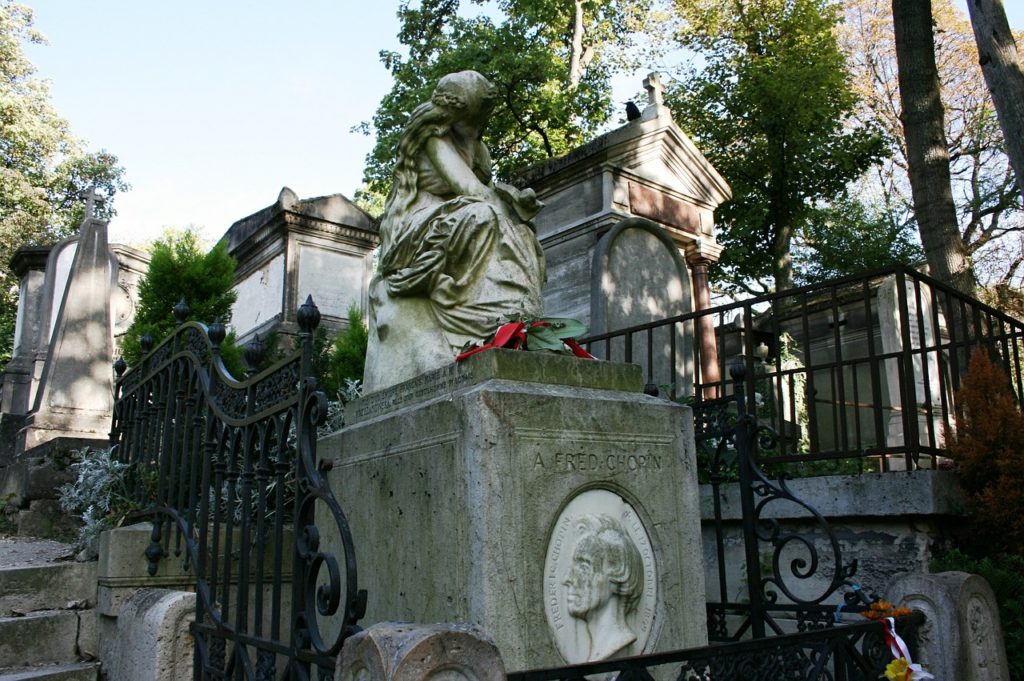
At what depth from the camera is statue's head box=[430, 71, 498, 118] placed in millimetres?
4207

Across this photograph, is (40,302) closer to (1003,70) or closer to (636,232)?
(636,232)

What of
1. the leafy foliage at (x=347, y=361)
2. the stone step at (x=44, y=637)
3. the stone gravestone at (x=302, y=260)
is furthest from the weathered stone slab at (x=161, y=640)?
the stone gravestone at (x=302, y=260)

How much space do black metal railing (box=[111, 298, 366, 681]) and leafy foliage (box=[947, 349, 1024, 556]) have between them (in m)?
3.46

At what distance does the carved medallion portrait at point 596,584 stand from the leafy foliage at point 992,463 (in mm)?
2532

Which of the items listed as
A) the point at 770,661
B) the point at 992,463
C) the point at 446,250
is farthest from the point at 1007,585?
the point at 446,250

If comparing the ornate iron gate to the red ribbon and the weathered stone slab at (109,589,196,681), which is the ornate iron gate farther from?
the red ribbon

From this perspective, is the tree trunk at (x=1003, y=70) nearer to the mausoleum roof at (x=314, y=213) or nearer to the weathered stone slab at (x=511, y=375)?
the weathered stone slab at (x=511, y=375)

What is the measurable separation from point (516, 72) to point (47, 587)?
1596 cm


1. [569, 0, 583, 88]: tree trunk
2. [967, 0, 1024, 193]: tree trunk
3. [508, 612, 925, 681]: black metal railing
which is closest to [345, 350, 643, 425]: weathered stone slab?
[508, 612, 925, 681]: black metal railing

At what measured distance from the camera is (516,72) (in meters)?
18.2

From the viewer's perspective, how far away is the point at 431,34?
20.8 metres

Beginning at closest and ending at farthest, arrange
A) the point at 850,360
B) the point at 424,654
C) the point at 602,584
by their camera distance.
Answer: the point at 424,654 < the point at 602,584 < the point at 850,360

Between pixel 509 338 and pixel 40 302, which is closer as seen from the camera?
pixel 509 338

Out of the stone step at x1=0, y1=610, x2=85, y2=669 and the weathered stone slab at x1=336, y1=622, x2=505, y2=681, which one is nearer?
the weathered stone slab at x1=336, y1=622, x2=505, y2=681
